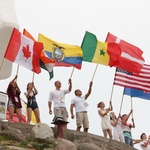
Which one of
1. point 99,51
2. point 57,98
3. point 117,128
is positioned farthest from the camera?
point 99,51

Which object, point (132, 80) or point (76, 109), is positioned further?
point (132, 80)

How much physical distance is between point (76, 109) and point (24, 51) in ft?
8.20

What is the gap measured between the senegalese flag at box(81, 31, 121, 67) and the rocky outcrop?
12.3 ft

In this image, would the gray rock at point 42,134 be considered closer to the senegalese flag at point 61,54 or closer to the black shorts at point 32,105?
the black shorts at point 32,105

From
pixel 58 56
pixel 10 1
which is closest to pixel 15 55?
pixel 58 56

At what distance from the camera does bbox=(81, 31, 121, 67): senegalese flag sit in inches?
803

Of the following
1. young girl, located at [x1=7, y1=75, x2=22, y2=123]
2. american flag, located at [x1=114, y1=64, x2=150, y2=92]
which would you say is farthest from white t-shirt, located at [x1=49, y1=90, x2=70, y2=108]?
american flag, located at [x1=114, y1=64, x2=150, y2=92]

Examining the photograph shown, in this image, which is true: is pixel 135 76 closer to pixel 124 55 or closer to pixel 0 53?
pixel 124 55

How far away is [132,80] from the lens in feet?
66.8

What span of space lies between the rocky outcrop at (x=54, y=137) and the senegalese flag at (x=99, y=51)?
3.74 meters

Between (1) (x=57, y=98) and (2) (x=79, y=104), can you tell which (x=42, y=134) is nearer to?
(1) (x=57, y=98)

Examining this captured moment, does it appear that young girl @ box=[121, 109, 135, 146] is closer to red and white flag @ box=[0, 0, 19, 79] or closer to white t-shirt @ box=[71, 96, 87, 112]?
white t-shirt @ box=[71, 96, 87, 112]

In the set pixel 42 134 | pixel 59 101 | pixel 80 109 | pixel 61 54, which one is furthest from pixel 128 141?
pixel 42 134

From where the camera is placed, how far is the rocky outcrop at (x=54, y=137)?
14.4m
